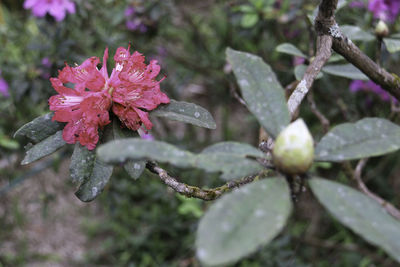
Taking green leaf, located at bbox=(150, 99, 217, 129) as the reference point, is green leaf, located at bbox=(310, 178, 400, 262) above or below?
above

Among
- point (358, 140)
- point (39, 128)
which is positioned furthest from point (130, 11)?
point (358, 140)

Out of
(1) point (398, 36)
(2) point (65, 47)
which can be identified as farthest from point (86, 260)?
(1) point (398, 36)

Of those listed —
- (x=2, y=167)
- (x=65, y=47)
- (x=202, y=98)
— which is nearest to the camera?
(x=65, y=47)

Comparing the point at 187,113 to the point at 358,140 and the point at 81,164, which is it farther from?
the point at 358,140

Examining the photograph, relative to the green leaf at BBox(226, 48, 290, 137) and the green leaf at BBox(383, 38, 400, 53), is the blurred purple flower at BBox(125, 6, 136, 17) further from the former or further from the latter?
the green leaf at BBox(226, 48, 290, 137)

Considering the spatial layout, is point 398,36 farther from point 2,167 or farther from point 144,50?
point 2,167

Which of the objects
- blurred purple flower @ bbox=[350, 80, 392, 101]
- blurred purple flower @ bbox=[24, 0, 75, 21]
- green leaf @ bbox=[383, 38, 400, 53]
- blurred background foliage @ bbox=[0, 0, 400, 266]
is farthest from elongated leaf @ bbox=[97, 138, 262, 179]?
blurred purple flower @ bbox=[350, 80, 392, 101]

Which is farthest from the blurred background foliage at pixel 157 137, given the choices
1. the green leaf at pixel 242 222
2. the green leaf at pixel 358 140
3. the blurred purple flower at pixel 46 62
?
the green leaf at pixel 242 222
